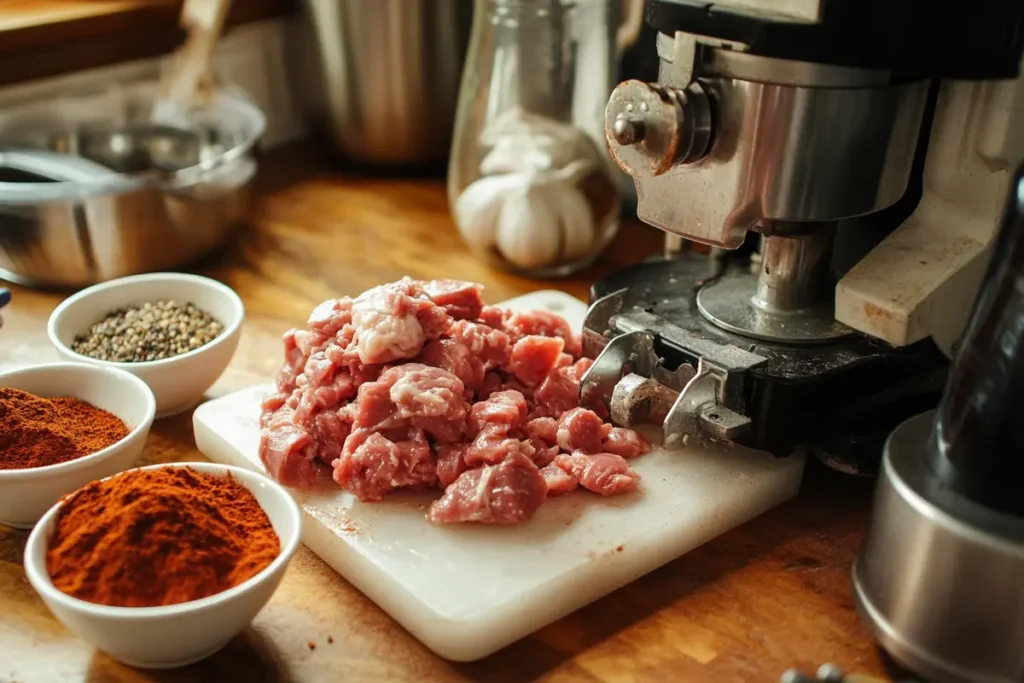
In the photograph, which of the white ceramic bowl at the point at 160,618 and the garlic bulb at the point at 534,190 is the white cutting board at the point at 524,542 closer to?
the white ceramic bowl at the point at 160,618

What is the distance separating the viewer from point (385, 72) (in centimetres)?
188

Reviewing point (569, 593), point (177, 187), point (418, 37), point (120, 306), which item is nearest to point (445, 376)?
point (569, 593)

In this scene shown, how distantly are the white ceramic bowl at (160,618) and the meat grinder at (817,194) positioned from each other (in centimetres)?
46

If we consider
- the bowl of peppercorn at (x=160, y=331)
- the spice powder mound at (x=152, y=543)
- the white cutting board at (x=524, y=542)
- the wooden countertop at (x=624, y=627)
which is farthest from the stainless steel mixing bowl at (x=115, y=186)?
the spice powder mound at (x=152, y=543)

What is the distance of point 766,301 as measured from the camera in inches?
46.1

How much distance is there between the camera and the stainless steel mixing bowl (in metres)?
1.45

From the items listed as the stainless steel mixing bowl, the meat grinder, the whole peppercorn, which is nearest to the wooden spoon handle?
the stainless steel mixing bowl

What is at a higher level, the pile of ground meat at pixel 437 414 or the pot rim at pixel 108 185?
the pot rim at pixel 108 185

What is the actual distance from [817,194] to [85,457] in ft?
2.51

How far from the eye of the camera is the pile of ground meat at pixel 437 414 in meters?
1.04

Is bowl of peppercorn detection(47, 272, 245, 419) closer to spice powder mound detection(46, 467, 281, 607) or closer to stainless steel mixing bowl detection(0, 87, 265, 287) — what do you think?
stainless steel mixing bowl detection(0, 87, 265, 287)

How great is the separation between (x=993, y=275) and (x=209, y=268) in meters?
1.25

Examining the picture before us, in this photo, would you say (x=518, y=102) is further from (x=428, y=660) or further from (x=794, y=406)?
(x=428, y=660)

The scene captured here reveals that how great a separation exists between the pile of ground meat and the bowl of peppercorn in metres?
0.11
